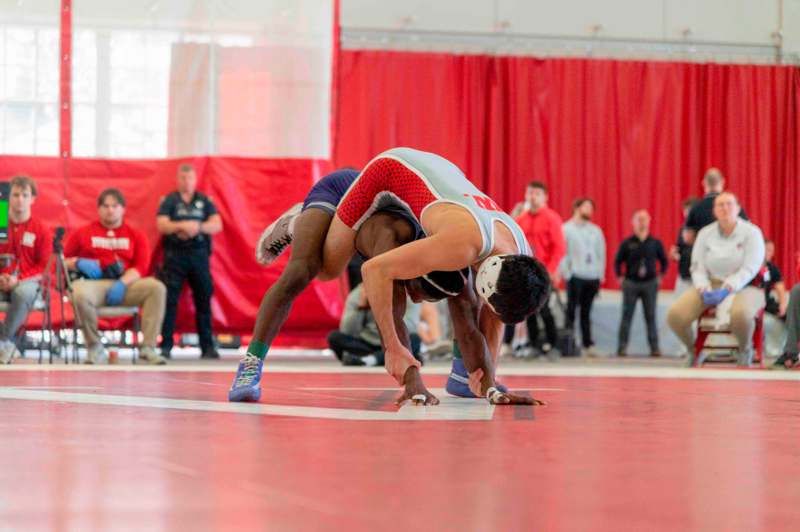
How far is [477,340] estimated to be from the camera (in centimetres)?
403

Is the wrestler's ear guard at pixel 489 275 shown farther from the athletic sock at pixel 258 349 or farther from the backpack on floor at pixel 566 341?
the backpack on floor at pixel 566 341

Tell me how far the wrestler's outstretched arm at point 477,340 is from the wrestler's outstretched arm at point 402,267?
0.25 metres

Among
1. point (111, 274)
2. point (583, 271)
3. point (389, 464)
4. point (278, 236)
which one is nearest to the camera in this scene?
point (389, 464)

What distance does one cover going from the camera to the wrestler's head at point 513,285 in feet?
11.7

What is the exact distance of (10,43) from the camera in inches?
358

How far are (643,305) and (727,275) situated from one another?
109 inches

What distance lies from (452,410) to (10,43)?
6543mm

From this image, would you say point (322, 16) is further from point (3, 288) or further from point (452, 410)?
point (452, 410)

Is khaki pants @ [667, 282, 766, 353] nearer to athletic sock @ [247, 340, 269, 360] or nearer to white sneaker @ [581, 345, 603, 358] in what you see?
white sneaker @ [581, 345, 603, 358]

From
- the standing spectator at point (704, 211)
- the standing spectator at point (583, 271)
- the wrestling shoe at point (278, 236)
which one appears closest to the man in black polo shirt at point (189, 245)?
the standing spectator at point (583, 271)

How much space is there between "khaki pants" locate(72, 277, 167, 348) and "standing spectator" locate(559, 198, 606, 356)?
12.5 feet

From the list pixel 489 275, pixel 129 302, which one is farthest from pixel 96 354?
pixel 489 275

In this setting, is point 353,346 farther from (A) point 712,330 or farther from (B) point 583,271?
(B) point 583,271

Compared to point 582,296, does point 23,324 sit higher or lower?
lower
